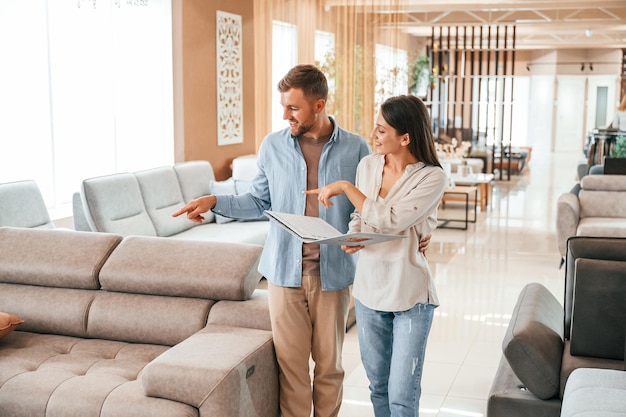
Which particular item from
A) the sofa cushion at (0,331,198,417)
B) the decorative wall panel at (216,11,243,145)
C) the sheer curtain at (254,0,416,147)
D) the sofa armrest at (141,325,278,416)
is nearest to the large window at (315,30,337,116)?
the sheer curtain at (254,0,416,147)

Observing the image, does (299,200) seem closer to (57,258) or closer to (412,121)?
(412,121)

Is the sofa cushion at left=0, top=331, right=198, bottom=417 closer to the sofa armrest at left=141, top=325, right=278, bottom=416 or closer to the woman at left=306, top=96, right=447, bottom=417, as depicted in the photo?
the sofa armrest at left=141, top=325, right=278, bottom=416

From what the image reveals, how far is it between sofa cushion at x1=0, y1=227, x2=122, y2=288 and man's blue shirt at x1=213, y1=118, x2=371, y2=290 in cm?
78

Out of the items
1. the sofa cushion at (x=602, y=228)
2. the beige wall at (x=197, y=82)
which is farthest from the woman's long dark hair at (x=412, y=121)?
the beige wall at (x=197, y=82)

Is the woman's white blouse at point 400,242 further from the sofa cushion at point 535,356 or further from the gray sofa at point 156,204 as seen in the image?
the gray sofa at point 156,204

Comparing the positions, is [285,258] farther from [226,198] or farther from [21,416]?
[21,416]

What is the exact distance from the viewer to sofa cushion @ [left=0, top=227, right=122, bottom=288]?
330cm

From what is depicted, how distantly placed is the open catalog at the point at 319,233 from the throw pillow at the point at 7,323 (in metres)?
1.29

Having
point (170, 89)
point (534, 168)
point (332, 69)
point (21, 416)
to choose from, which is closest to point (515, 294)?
point (332, 69)

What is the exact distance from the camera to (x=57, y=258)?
11.0ft

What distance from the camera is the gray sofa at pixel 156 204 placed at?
525 centimetres

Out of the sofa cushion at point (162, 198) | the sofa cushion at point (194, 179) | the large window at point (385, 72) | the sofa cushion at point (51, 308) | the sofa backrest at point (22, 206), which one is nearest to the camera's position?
the sofa cushion at point (51, 308)

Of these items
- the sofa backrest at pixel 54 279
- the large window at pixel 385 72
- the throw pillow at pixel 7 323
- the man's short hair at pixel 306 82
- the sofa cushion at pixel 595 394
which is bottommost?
the sofa cushion at pixel 595 394

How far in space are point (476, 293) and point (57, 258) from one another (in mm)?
3641
